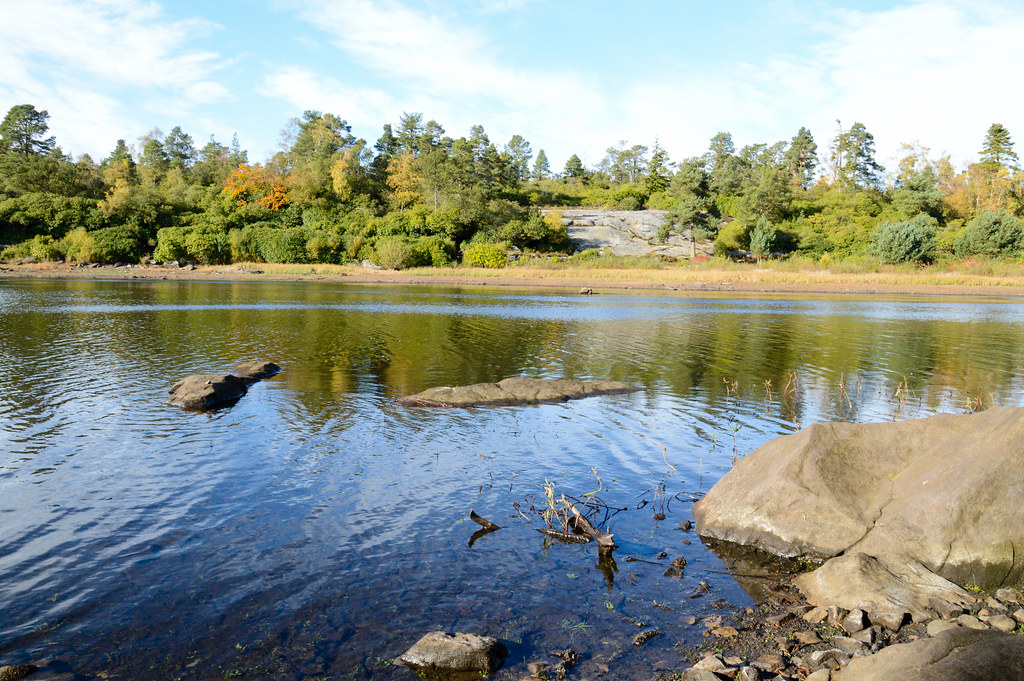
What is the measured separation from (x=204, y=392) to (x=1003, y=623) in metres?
17.3

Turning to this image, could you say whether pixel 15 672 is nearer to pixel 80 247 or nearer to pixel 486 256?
pixel 486 256

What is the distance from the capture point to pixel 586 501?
10.8 metres

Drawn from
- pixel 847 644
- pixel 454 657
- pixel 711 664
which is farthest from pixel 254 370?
pixel 847 644

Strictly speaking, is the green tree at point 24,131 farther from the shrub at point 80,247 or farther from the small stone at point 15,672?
the small stone at point 15,672

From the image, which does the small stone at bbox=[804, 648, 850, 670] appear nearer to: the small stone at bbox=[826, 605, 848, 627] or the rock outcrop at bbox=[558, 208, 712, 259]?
the small stone at bbox=[826, 605, 848, 627]

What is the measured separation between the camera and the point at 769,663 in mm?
6191

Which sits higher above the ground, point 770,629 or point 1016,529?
point 1016,529

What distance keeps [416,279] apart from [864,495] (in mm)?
69396

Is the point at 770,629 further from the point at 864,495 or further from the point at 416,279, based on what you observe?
the point at 416,279

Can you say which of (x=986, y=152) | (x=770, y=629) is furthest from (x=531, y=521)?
(x=986, y=152)

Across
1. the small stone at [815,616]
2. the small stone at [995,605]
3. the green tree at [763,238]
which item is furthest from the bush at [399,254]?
the small stone at [995,605]

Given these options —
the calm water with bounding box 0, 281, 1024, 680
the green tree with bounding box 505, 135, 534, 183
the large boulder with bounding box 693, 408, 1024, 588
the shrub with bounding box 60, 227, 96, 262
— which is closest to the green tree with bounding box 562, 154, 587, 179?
the green tree with bounding box 505, 135, 534, 183

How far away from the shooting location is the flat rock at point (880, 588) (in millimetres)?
6969

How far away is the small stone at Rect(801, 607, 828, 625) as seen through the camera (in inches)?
278
